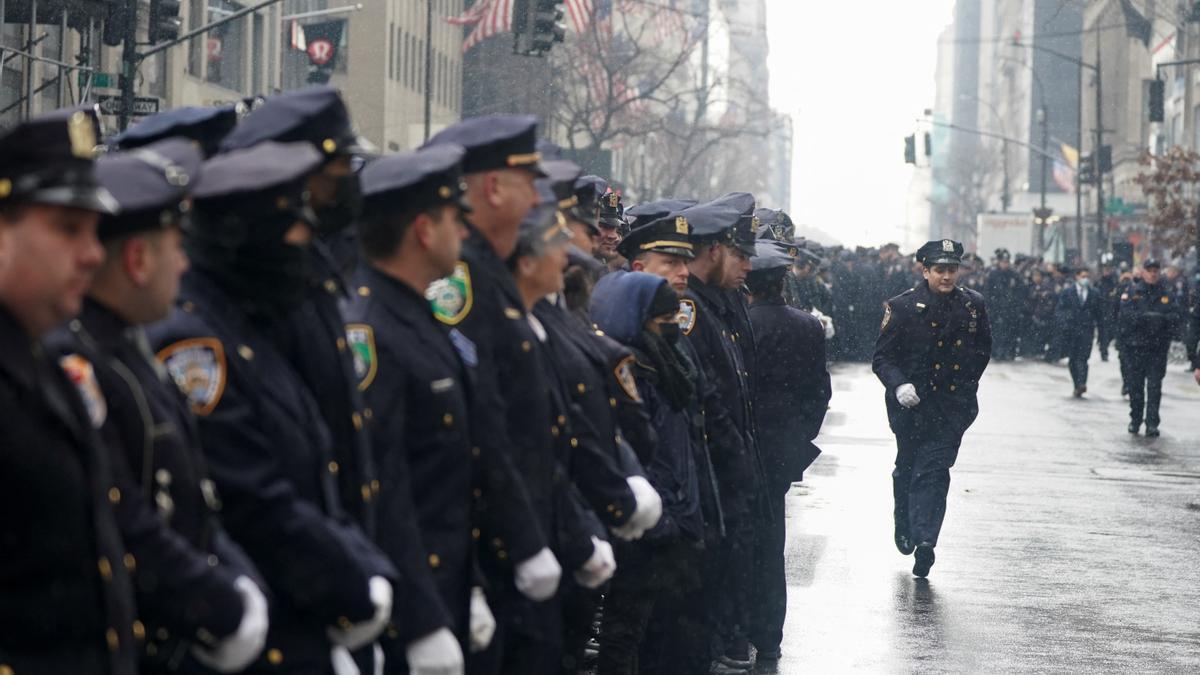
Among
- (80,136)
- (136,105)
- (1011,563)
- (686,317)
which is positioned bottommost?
(1011,563)

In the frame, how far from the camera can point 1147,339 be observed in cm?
2300

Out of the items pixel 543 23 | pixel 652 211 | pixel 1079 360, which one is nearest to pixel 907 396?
pixel 652 211

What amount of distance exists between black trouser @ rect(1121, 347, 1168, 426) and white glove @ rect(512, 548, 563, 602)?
60.7ft

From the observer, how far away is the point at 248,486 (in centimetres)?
389

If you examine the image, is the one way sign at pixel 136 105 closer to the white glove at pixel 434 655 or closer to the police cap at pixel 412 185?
the police cap at pixel 412 185

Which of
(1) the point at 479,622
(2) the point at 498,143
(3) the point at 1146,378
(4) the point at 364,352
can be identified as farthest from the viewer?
(3) the point at 1146,378

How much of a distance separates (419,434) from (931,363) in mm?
7939

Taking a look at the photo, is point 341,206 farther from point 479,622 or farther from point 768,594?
point 768,594

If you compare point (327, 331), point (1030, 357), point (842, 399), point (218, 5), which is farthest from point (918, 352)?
point (218, 5)

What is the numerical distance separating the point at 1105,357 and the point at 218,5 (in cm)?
1987

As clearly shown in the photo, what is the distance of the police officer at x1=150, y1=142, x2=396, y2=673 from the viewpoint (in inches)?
154

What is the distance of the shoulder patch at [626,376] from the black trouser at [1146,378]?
16.9 m

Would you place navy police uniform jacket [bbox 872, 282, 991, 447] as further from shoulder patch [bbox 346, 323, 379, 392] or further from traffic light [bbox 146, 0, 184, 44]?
traffic light [bbox 146, 0, 184, 44]

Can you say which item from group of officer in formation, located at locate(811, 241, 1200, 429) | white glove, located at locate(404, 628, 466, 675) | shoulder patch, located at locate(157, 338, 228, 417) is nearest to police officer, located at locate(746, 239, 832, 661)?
white glove, located at locate(404, 628, 466, 675)
